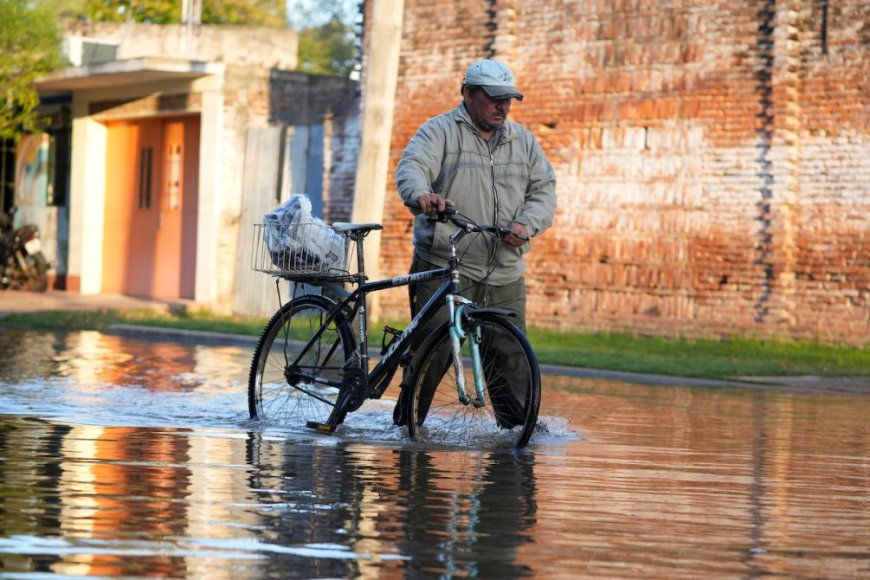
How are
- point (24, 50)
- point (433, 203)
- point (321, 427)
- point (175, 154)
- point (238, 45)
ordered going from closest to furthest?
point (433, 203) → point (321, 427) → point (24, 50) → point (175, 154) → point (238, 45)

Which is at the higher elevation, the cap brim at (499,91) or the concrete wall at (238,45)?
the concrete wall at (238,45)

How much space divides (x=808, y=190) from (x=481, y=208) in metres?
9.44

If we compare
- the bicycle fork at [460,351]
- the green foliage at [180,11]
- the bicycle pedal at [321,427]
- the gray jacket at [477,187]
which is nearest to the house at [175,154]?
the bicycle pedal at [321,427]

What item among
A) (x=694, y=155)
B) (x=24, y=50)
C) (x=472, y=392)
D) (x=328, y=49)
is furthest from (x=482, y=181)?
(x=328, y=49)

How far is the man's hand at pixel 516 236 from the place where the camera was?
26.6 ft

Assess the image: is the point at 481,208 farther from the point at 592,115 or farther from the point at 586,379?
the point at 592,115

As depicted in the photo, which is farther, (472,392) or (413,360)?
(413,360)

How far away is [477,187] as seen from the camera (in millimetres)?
8445

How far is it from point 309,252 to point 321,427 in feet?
3.01

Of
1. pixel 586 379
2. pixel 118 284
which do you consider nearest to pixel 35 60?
pixel 118 284

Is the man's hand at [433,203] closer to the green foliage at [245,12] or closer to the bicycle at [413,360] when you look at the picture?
the bicycle at [413,360]

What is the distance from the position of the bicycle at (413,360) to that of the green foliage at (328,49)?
5716 centimetres

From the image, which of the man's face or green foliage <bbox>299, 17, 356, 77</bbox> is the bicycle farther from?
green foliage <bbox>299, 17, 356, 77</bbox>

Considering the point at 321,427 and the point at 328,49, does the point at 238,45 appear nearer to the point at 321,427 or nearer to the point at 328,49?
the point at 321,427
